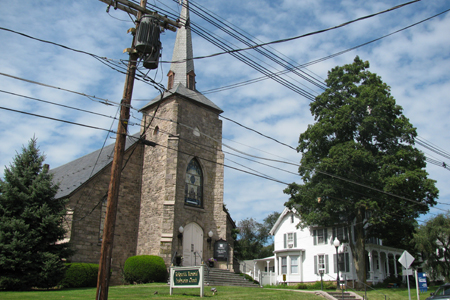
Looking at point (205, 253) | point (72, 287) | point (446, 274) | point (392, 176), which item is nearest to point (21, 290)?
point (72, 287)

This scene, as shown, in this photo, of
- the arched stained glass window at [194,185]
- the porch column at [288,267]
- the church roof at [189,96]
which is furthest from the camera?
the porch column at [288,267]

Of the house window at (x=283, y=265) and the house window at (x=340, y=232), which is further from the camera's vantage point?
the house window at (x=283, y=265)

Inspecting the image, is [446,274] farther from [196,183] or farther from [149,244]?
[149,244]

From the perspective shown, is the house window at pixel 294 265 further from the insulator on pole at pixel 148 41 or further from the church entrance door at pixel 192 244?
the insulator on pole at pixel 148 41

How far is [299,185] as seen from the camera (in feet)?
85.0

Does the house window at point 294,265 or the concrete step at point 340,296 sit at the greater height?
the house window at point 294,265

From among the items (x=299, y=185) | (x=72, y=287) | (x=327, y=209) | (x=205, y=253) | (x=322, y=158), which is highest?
(x=322, y=158)

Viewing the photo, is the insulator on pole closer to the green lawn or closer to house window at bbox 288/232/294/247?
the green lawn

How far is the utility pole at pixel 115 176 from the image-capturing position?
9.27 m

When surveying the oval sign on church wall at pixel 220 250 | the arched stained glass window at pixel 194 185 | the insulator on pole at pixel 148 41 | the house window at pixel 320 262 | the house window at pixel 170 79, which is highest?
the house window at pixel 170 79

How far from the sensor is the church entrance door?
842 inches

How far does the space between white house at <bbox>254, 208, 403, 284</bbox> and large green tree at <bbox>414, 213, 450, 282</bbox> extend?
9.79 feet

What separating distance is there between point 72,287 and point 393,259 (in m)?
27.9

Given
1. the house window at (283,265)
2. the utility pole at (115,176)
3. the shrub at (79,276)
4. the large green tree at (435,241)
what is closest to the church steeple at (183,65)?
the shrub at (79,276)
